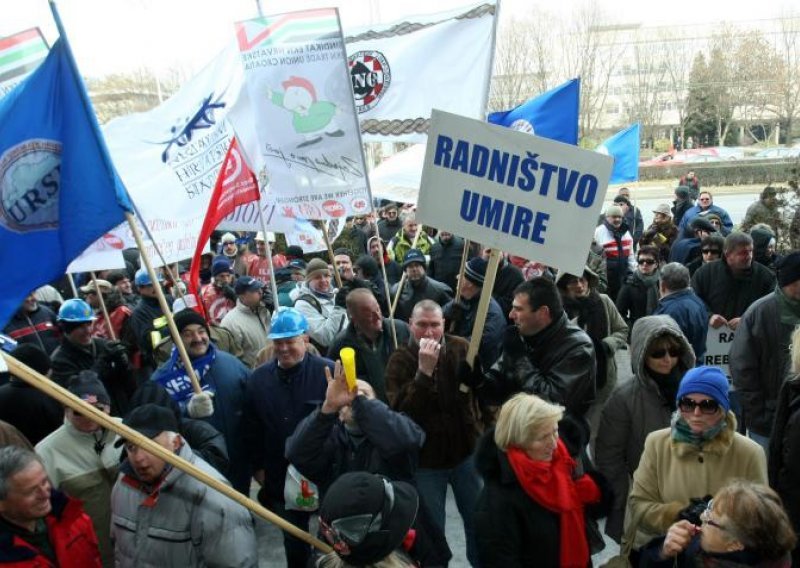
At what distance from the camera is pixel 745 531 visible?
8.01ft

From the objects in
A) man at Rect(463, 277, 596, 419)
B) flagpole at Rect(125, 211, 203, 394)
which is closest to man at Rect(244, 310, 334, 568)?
flagpole at Rect(125, 211, 203, 394)

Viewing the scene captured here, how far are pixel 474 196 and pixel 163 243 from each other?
3.41 m

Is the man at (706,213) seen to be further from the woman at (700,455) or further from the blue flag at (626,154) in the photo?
the woman at (700,455)

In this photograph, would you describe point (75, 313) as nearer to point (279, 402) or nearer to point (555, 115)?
point (279, 402)

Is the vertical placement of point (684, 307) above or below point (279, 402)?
below

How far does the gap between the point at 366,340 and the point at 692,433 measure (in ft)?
8.37

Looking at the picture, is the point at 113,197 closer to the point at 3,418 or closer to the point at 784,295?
the point at 3,418

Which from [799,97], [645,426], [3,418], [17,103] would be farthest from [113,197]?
[799,97]

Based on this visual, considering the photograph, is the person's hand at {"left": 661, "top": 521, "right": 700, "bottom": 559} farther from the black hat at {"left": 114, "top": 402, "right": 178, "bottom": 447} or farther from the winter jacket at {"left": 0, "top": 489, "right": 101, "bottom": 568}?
the winter jacket at {"left": 0, "top": 489, "right": 101, "bottom": 568}

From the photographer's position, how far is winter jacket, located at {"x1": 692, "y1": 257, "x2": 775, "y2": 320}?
6.35 metres

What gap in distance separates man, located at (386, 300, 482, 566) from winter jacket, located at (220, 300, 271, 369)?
8.19ft

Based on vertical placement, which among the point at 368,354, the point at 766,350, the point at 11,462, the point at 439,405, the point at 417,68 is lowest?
the point at 766,350

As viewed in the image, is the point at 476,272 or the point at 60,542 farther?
the point at 476,272

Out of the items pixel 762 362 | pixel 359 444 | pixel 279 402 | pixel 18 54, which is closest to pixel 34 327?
pixel 18 54
